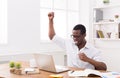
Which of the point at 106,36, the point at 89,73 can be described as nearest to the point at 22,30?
the point at 106,36

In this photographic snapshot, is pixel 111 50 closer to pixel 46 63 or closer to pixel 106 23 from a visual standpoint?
pixel 106 23

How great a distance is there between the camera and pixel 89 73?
6.86 feet

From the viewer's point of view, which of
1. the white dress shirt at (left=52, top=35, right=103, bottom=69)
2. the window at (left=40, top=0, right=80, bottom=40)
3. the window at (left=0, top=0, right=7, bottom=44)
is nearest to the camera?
the white dress shirt at (left=52, top=35, right=103, bottom=69)

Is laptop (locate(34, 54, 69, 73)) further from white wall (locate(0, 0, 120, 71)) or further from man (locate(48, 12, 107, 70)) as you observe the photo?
white wall (locate(0, 0, 120, 71))

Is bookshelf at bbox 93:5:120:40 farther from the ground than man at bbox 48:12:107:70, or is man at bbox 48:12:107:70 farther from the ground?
bookshelf at bbox 93:5:120:40

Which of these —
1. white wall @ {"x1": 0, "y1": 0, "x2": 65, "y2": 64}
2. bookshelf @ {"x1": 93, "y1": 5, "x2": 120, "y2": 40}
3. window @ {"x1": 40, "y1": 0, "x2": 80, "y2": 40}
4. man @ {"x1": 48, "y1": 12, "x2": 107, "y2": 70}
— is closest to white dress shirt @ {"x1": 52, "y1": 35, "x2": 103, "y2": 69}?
man @ {"x1": 48, "y1": 12, "x2": 107, "y2": 70}

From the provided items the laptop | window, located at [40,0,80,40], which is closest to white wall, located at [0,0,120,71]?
window, located at [40,0,80,40]

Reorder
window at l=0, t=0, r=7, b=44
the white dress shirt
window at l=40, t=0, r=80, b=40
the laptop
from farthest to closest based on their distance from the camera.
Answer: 1. window at l=40, t=0, r=80, b=40
2. window at l=0, t=0, r=7, b=44
3. the white dress shirt
4. the laptop

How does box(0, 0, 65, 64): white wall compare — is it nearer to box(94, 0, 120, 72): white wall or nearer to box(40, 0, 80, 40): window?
box(40, 0, 80, 40): window

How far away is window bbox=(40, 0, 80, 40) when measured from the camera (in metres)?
4.74

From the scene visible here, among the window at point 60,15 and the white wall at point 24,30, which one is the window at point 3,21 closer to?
the white wall at point 24,30

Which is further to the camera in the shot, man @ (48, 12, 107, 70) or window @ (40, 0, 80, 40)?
window @ (40, 0, 80, 40)

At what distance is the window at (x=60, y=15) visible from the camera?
4.74 meters

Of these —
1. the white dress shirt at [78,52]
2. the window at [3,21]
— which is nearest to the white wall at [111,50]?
the white dress shirt at [78,52]
